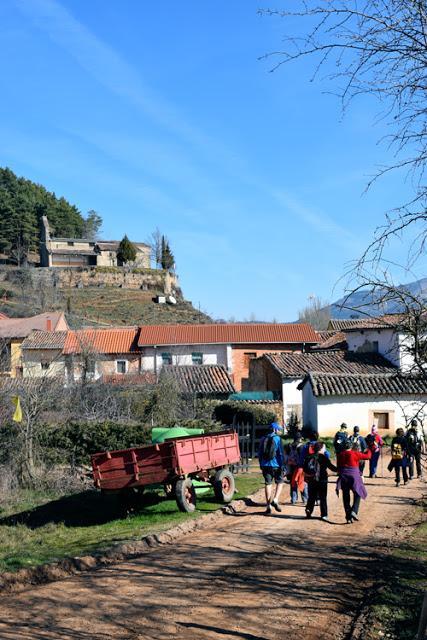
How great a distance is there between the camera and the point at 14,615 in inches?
300

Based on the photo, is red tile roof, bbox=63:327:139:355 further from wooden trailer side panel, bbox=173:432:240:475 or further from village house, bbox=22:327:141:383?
wooden trailer side panel, bbox=173:432:240:475

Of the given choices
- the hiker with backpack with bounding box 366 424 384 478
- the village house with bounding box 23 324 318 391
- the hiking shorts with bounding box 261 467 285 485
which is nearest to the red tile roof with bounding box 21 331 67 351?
the village house with bounding box 23 324 318 391

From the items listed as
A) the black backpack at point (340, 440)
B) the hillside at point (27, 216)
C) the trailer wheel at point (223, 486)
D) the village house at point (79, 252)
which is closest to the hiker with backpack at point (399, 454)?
the black backpack at point (340, 440)

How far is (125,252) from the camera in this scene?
101062 mm

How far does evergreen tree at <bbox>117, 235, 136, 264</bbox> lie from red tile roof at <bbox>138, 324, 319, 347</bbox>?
45657 mm

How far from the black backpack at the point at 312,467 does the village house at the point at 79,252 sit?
86711 mm

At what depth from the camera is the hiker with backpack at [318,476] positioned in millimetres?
12914

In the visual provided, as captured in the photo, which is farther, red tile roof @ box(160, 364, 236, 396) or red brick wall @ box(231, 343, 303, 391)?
red brick wall @ box(231, 343, 303, 391)

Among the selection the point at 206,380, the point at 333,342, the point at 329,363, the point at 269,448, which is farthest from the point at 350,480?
the point at 333,342

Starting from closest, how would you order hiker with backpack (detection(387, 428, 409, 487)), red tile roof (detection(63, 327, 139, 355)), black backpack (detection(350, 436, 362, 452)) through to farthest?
black backpack (detection(350, 436, 362, 452)) → hiker with backpack (detection(387, 428, 409, 487)) → red tile roof (detection(63, 327, 139, 355))

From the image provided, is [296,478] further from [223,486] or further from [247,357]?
[247,357]

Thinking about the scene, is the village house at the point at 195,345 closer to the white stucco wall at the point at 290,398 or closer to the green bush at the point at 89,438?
the white stucco wall at the point at 290,398

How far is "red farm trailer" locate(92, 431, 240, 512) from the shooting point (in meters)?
13.6

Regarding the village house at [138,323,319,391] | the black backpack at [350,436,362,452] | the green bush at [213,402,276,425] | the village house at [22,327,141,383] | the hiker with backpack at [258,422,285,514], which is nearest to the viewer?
the hiker with backpack at [258,422,285,514]
